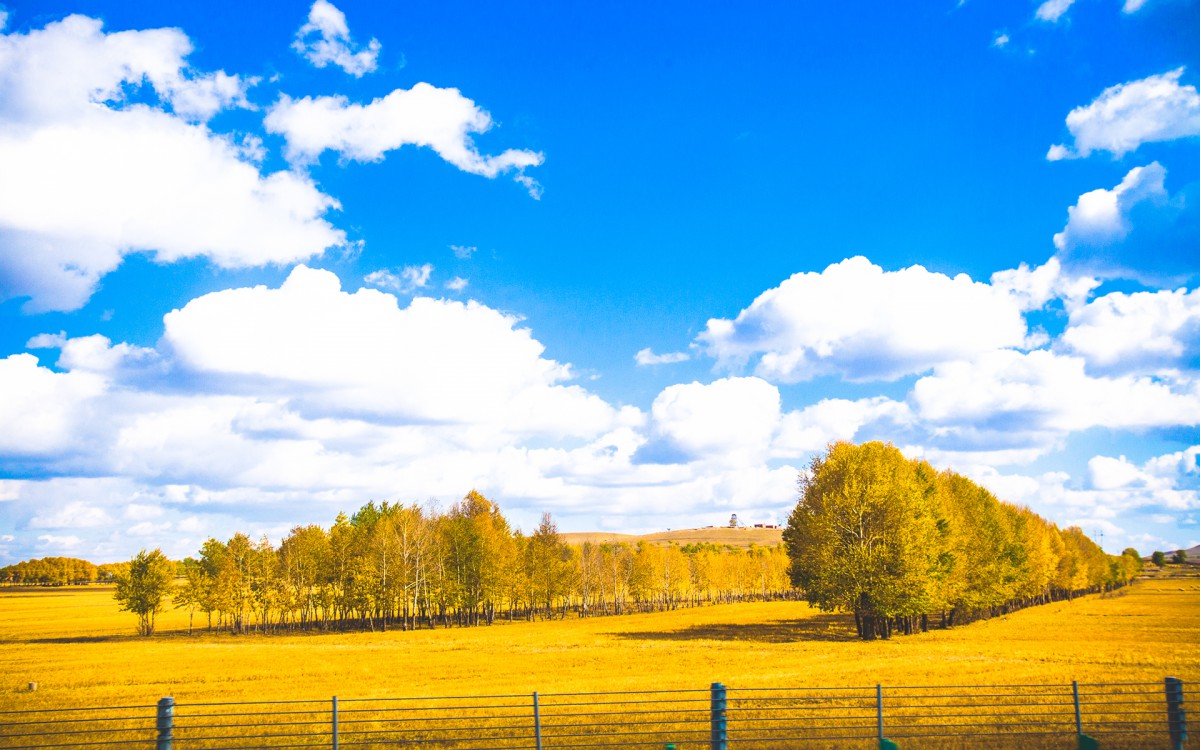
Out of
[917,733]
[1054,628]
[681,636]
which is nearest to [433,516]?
[681,636]

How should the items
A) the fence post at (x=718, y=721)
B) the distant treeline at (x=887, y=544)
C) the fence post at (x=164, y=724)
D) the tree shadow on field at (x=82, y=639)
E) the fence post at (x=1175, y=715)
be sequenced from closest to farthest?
the fence post at (x=164, y=724)
the fence post at (x=718, y=721)
the fence post at (x=1175, y=715)
the distant treeline at (x=887, y=544)
the tree shadow on field at (x=82, y=639)

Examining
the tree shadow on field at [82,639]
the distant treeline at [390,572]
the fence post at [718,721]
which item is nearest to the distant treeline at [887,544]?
the fence post at [718,721]

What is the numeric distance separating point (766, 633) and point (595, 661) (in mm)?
27562

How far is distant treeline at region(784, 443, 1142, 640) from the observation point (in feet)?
189

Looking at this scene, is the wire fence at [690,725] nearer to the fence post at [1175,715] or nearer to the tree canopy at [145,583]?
the fence post at [1175,715]

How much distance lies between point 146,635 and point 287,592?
16.6m

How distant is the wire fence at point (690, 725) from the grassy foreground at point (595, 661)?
4929 mm

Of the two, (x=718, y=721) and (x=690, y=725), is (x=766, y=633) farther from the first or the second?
(x=718, y=721)

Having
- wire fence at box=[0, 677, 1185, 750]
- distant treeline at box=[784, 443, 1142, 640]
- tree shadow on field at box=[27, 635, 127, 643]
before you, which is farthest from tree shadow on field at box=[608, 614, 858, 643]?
tree shadow on field at box=[27, 635, 127, 643]

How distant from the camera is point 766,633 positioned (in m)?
66.2

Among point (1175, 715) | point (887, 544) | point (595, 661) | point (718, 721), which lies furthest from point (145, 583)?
point (1175, 715)

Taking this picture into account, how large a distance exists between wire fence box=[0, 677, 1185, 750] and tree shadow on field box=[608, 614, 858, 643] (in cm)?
3290

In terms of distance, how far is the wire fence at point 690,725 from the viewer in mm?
17953

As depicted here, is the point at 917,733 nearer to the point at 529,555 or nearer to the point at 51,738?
the point at 51,738
